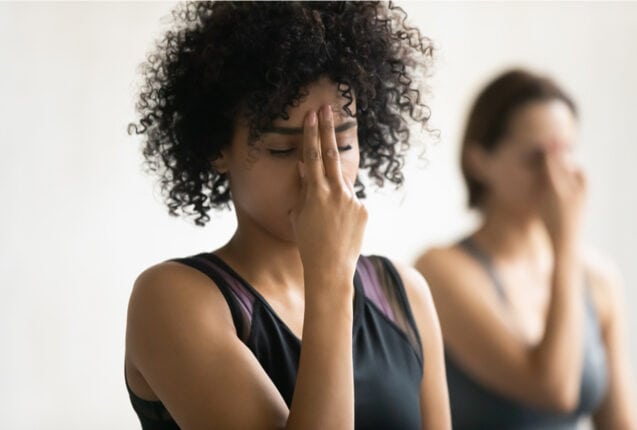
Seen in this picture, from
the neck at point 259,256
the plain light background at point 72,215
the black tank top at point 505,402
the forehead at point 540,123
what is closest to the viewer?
the neck at point 259,256

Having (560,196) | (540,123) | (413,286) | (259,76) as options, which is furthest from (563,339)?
(259,76)

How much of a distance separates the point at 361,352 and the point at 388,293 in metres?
0.09

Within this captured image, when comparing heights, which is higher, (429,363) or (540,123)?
(540,123)

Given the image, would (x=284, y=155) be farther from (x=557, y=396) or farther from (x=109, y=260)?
(x=109, y=260)

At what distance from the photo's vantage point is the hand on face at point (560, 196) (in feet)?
5.50

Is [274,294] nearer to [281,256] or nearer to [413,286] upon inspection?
[281,256]

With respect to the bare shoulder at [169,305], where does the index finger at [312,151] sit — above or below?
above

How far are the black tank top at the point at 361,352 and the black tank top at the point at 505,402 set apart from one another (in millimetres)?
661

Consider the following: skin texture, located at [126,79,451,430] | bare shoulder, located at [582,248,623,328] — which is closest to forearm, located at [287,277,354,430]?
skin texture, located at [126,79,451,430]

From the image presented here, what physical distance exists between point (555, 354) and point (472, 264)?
0.21 meters

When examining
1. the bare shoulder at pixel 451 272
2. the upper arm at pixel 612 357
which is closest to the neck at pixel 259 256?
the bare shoulder at pixel 451 272

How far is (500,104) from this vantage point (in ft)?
5.69

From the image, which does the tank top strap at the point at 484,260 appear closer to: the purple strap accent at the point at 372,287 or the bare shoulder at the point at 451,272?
the bare shoulder at the point at 451,272

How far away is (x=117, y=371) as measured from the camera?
6.57 ft
